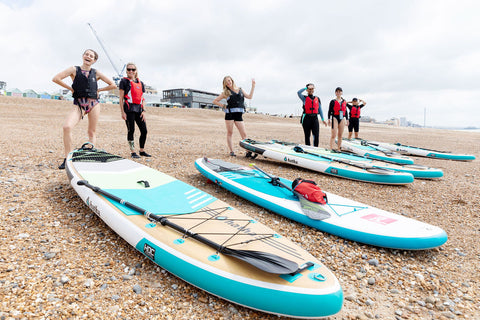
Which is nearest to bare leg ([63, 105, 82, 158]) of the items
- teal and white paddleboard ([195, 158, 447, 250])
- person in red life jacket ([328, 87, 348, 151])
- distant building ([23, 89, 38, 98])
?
teal and white paddleboard ([195, 158, 447, 250])

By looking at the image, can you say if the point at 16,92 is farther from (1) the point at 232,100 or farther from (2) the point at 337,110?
(2) the point at 337,110

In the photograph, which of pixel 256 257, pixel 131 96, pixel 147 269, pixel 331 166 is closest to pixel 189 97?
pixel 131 96

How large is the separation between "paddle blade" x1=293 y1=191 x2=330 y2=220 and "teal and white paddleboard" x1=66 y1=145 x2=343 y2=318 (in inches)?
35.2

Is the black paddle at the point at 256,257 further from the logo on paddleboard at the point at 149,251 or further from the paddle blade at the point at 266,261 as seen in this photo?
the logo on paddleboard at the point at 149,251

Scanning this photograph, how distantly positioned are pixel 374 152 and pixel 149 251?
30.0 ft

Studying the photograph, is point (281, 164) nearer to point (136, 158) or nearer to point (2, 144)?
point (136, 158)

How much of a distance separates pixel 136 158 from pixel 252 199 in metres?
3.72

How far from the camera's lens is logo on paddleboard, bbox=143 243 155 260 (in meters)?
2.44

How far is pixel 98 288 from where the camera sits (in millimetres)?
2219

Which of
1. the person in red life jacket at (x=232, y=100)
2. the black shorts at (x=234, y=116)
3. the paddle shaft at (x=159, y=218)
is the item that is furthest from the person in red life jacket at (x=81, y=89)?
the black shorts at (x=234, y=116)

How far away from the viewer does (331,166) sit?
20.0 ft

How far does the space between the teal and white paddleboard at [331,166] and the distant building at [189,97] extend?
7115 cm

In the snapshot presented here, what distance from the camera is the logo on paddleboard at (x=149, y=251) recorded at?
8.00 feet

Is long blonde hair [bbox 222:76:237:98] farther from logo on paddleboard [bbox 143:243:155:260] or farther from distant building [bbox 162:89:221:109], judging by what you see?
distant building [bbox 162:89:221:109]
